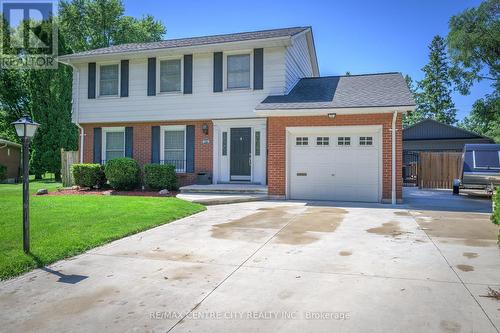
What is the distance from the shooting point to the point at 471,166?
14.0 m

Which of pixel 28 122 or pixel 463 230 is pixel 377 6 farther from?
pixel 28 122

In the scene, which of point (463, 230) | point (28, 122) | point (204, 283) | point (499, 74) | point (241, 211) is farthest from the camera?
point (499, 74)

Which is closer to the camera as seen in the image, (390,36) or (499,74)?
(390,36)

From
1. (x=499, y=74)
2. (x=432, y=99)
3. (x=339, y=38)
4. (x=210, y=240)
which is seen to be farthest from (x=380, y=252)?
(x=432, y=99)

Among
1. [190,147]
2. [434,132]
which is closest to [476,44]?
[434,132]

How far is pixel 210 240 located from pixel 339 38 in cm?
1456

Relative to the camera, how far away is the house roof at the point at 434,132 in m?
25.0

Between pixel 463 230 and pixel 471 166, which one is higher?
pixel 471 166

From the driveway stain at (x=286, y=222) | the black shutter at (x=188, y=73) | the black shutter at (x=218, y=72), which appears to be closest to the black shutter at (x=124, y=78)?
the black shutter at (x=188, y=73)

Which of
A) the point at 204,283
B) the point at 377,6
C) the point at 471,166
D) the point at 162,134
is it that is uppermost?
the point at 377,6

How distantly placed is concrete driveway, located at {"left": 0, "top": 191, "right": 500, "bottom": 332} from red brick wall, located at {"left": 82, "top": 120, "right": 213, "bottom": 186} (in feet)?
24.0

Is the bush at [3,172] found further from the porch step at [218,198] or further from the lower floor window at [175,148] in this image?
the porch step at [218,198]

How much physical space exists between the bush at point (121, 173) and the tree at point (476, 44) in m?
23.9

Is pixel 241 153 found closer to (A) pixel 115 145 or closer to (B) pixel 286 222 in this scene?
(A) pixel 115 145
